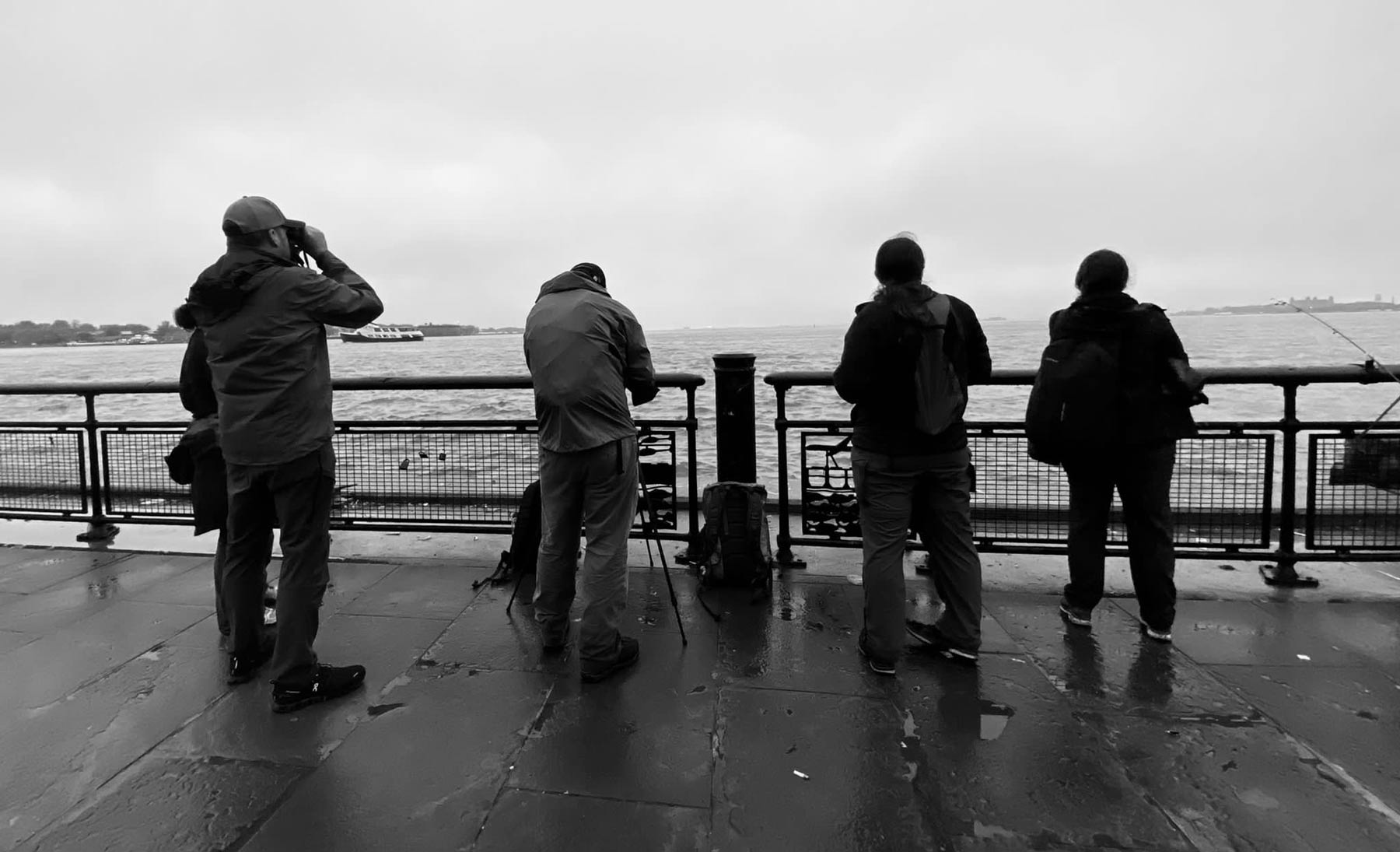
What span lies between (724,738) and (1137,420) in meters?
2.46

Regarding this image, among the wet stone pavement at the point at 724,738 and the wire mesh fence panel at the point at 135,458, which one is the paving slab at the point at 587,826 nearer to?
the wet stone pavement at the point at 724,738

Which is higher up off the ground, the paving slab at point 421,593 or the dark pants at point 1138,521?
the dark pants at point 1138,521

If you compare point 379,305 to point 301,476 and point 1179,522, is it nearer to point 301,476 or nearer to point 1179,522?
point 301,476

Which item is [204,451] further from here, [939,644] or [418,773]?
[939,644]

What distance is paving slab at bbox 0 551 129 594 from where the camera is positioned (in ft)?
14.8

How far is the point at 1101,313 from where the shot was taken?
11.1ft

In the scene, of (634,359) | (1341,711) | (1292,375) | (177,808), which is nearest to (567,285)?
(634,359)

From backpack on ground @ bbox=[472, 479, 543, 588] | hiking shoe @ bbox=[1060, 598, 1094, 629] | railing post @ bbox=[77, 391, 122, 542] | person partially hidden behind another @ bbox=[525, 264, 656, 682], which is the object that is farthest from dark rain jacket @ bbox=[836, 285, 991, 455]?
railing post @ bbox=[77, 391, 122, 542]

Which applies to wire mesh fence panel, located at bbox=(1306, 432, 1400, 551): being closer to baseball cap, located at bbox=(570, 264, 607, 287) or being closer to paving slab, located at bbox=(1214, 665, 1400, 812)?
paving slab, located at bbox=(1214, 665, 1400, 812)

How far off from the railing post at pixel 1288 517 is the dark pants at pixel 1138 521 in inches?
53.3

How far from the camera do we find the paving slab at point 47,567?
4.50 metres

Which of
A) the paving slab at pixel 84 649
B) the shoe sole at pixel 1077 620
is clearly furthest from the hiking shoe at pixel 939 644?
the paving slab at pixel 84 649

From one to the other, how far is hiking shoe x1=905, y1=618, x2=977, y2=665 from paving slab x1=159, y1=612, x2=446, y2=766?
8.08ft

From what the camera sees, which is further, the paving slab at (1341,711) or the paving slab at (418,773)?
the paving slab at (1341,711)
